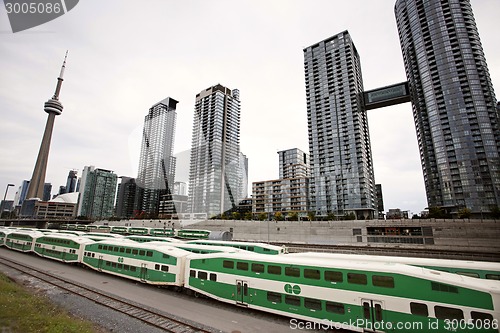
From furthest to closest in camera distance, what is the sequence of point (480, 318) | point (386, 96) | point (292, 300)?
point (386, 96)
point (292, 300)
point (480, 318)

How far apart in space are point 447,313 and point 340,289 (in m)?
4.23

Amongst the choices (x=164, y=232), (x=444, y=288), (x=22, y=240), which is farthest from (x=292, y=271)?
(x=164, y=232)

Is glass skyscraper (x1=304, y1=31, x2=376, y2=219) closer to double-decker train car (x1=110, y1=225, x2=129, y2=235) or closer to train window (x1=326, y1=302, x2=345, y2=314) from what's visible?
double-decker train car (x1=110, y1=225, x2=129, y2=235)

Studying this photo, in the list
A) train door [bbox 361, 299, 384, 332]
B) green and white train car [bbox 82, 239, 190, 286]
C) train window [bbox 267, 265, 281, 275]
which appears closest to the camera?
train door [bbox 361, 299, 384, 332]

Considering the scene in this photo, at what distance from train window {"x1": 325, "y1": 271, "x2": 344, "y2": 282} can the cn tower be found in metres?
198

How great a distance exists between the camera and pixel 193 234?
55156 millimetres

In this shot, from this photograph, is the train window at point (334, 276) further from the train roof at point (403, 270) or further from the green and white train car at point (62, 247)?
the green and white train car at point (62, 247)

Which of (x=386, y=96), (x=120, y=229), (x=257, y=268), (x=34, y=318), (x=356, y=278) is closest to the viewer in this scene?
(x=356, y=278)

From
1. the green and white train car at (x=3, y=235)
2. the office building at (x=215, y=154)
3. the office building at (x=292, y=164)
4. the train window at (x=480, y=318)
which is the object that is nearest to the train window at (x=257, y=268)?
the train window at (x=480, y=318)

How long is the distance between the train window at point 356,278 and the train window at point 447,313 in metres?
2.83

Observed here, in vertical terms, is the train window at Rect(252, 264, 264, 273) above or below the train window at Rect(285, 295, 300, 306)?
above

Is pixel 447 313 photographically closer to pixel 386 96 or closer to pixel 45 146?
pixel 386 96

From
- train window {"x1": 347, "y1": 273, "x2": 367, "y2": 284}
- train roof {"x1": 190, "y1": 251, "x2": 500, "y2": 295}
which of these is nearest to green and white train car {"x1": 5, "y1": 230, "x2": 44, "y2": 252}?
train roof {"x1": 190, "y1": 251, "x2": 500, "y2": 295}

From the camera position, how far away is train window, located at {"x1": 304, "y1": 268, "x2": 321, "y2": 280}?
12711 mm
